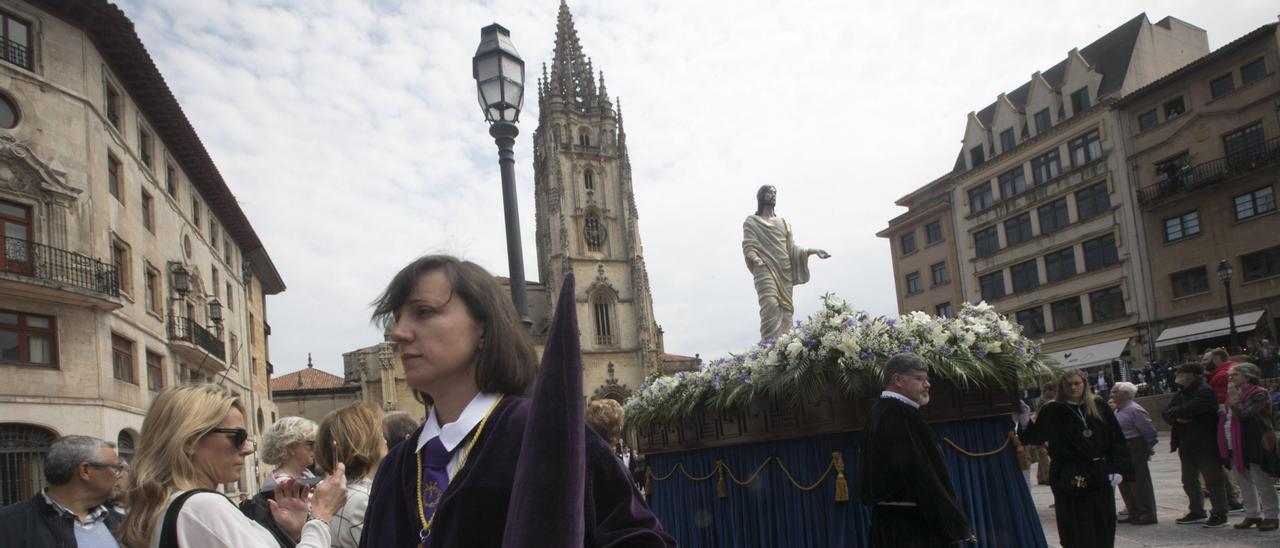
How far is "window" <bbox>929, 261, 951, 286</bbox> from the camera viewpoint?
50062mm

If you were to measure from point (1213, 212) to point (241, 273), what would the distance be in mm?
41655

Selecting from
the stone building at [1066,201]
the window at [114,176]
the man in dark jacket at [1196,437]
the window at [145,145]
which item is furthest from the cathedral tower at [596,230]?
the man in dark jacket at [1196,437]

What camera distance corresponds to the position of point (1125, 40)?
41.6 metres

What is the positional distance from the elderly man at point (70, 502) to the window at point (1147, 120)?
137 ft

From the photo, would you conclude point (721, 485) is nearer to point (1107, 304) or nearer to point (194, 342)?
point (194, 342)

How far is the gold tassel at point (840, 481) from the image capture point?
659 centimetres

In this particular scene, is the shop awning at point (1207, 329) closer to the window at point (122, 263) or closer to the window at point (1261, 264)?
the window at point (1261, 264)

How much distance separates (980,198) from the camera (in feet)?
156

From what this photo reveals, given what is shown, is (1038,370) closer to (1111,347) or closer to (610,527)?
(610,527)

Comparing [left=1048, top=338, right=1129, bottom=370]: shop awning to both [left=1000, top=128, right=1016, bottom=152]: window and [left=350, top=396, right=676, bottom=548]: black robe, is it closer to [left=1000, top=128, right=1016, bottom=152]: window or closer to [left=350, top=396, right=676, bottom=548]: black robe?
[left=1000, top=128, right=1016, bottom=152]: window

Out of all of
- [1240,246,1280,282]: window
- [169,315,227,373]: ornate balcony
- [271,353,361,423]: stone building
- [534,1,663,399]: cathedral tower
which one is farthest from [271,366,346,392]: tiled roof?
[1240,246,1280,282]: window

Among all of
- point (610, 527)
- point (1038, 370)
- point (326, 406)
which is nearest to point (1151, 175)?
point (1038, 370)

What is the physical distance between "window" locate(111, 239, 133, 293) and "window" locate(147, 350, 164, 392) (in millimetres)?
2378

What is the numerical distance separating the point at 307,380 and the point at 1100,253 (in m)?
50.4
